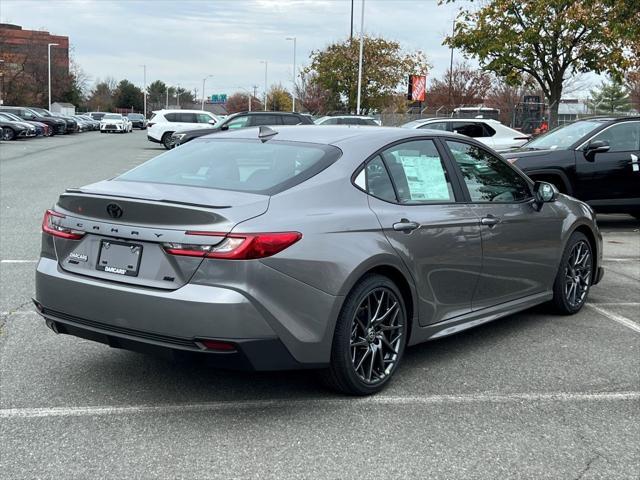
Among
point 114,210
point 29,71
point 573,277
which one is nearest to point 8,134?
point 573,277

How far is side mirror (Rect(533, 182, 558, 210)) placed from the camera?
582 centimetres

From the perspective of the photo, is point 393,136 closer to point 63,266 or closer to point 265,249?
point 265,249

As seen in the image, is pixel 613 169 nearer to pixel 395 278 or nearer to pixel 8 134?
pixel 395 278

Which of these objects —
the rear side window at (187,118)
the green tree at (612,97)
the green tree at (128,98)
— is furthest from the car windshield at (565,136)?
the green tree at (128,98)

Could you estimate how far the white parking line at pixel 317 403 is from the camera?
4.03 metres

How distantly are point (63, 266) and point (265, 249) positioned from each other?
1.24 m

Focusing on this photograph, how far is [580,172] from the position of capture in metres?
11.2

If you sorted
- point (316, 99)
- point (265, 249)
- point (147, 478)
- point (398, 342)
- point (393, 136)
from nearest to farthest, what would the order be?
point (147, 478), point (265, 249), point (398, 342), point (393, 136), point (316, 99)

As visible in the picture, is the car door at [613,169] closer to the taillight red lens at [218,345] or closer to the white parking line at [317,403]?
the white parking line at [317,403]

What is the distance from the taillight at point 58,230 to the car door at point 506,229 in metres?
2.56

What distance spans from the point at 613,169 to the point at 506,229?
684 centimetres

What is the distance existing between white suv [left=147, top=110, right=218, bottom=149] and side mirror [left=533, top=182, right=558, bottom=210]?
26.6 metres

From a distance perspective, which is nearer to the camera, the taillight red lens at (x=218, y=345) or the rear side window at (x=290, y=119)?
the taillight red lens at (x=218, y=345)

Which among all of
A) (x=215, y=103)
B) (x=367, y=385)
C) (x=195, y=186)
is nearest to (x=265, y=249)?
(x=195, y=186)
